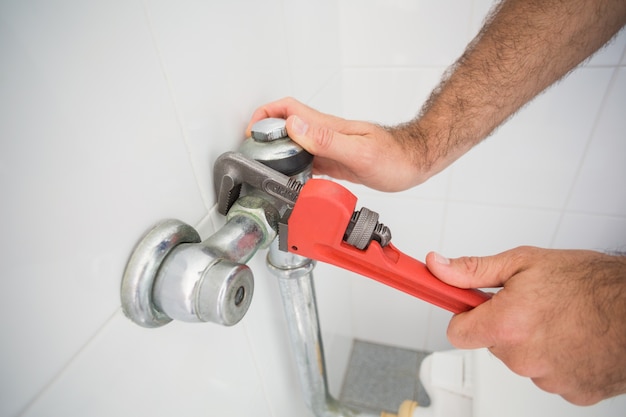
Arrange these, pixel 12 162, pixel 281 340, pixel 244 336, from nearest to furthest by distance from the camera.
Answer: pixel 12 162, pixel 244 336, pixel 281 340

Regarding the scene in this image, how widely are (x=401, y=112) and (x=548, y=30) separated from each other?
25cm

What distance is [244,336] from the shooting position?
1.23 ft

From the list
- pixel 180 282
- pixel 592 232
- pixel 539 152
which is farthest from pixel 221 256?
pixel 592 232

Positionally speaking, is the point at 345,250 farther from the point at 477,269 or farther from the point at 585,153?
the point at 585,153

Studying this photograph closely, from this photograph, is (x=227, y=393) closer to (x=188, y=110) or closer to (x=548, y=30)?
(x=188, y=110)

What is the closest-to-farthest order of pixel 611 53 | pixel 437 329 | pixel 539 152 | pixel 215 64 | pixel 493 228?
pixel 215 64 → pixel 611 53 → pixel 539 152 → pixel 493 228 → pixel 437 329

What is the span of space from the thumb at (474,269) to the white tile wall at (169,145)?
0.68 ft

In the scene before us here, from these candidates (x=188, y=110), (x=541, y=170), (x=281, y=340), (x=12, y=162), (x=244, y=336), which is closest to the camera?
(x=12, y=162)

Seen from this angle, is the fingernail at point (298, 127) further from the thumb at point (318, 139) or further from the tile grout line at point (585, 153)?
the tile grout line at point (585, 153)

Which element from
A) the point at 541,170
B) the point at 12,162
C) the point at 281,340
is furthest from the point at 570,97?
the point at 12,162

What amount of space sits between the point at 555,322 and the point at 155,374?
0.33 metres

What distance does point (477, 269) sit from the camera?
313 mm

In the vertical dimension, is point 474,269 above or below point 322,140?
below

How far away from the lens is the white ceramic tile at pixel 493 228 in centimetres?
68
